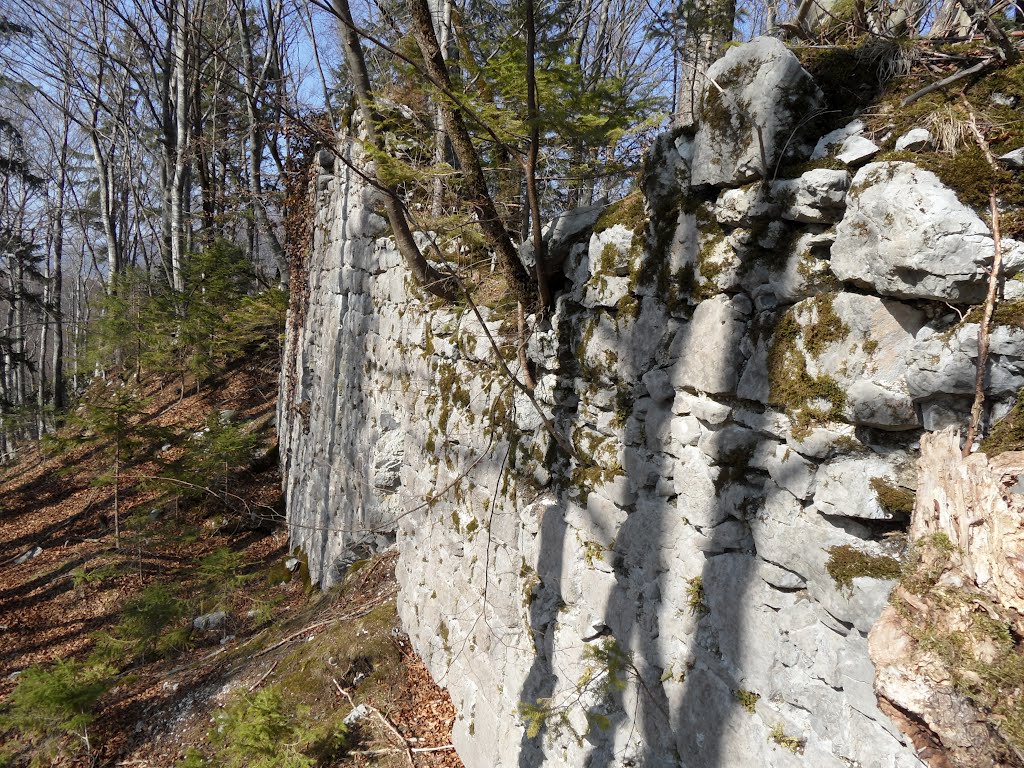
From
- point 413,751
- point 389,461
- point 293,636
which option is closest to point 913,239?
point 413,751

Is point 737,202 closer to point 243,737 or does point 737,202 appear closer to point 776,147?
point 776,147

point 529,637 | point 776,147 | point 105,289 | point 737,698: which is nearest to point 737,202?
point 776,147

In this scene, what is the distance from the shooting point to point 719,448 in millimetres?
2072


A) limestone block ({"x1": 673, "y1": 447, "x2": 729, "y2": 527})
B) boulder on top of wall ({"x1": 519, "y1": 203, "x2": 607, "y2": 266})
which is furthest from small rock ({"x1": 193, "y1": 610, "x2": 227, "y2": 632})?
limestone block ({"x1": 673, "y1": 447, "x2": 729, "y2": 527})

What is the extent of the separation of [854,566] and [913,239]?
913 mm

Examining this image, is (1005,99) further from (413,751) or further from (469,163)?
(413,751)

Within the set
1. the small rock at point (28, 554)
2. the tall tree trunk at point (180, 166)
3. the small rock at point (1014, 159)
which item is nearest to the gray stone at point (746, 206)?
the small rock at point (1014, 159)

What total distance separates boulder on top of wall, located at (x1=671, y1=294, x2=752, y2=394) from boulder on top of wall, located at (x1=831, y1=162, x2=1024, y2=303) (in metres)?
0.40

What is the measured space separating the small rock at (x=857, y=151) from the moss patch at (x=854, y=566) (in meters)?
1.15

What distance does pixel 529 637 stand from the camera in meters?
3.19

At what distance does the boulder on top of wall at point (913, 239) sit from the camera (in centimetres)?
142

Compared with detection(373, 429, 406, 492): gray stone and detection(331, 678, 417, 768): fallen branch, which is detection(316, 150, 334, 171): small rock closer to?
detection(373, 429, 406, 492): gray stone

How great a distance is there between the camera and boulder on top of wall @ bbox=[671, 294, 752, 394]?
203 cm

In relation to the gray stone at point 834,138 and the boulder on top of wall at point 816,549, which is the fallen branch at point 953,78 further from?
the boulder on top of wall at point 816,549
